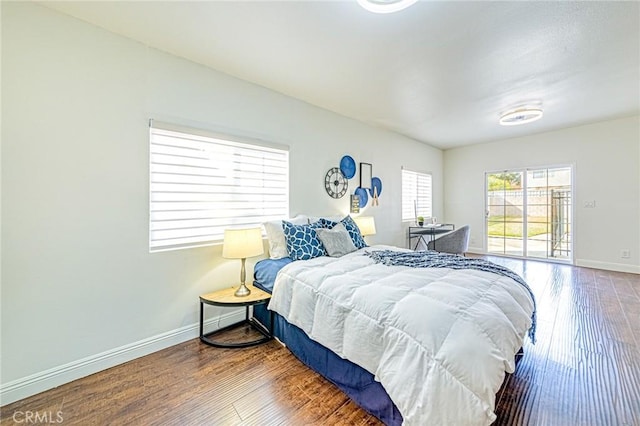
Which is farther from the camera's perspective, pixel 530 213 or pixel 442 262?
pixel 530 213

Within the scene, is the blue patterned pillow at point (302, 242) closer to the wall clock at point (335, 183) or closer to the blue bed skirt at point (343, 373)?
the blue bed skirt at point (343, 373)

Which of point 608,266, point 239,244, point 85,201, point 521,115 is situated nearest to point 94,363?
point 85,201

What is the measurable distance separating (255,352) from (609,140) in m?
6.48

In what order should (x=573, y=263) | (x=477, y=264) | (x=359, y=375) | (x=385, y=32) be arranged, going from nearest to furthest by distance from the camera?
(x=359, y=375) → (x=385, y=32) → (x=477, y=264) → (x=573, y=263)

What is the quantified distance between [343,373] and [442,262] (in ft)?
4.18

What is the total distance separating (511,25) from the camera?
2.06 meters

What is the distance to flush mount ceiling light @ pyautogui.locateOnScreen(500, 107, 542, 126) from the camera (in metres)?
3.76

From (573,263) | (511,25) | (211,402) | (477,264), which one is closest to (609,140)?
(573,263)

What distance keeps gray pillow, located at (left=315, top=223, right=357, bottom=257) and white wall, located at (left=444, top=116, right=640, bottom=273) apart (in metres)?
4.81

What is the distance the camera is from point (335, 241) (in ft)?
9.57

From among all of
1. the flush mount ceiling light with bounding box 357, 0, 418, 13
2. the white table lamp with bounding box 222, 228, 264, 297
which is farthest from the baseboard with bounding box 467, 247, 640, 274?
the white table lamp with bounding box 222, 228, 264, 297

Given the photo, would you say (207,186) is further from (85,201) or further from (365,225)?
(365,225)

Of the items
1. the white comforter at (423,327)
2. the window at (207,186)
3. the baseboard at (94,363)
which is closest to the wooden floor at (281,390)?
Answer: the baseboard at (94,363)

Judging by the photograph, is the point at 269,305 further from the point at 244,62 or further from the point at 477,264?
the point at 244,62
